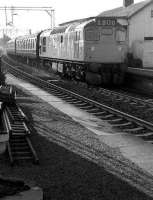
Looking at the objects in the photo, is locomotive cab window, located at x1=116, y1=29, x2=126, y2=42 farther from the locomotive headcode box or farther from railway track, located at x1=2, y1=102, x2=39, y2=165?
railway track, located at x1=2, y1=102, x2=39, y2=165

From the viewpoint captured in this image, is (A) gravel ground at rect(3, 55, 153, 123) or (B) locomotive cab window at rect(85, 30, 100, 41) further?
(B) locomotive cab window at rect(85, 30, 100, 41)

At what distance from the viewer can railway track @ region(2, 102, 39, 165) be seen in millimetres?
7313

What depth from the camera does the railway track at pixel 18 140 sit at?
731 centimetres

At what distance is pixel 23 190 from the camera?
505cm

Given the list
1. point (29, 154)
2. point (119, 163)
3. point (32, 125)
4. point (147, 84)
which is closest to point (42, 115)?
point (32, 125)

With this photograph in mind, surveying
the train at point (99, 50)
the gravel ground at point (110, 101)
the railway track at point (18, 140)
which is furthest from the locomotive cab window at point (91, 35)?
the railway track at point (18, 140)

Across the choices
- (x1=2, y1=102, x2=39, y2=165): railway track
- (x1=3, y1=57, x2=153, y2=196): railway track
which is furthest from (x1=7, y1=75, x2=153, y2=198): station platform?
(x1=2, y1=102, x2=39, y2=165): railway track

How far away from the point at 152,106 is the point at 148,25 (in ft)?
82.0

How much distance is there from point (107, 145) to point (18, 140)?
1.88m

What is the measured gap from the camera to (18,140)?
8.27m

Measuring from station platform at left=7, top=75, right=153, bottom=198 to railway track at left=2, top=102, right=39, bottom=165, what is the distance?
0.54 meters

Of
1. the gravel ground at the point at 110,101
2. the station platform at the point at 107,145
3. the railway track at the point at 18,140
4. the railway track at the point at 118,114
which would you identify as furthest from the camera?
the gravel ground at the point at 110,101

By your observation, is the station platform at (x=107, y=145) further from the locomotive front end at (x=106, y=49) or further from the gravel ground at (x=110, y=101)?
the locomotive front end at (x=106, y=49)

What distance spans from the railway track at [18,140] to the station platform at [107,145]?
54cm
